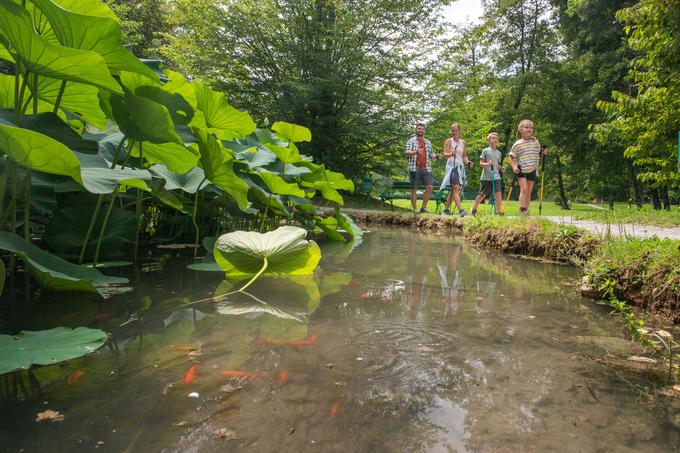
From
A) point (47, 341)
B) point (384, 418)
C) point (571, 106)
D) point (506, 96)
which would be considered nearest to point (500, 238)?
point (384, 418)

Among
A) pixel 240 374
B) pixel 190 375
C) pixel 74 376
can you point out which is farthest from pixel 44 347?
pixel 240 374

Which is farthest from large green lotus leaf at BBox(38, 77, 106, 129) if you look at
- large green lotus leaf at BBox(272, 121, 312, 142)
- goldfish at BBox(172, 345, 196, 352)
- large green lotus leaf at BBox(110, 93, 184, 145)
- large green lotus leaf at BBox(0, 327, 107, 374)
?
large green lotus leaf at BBox(272, 121, 312, 142)

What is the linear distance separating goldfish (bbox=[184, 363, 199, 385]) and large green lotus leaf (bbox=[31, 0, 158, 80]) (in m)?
0.92

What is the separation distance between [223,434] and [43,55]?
106 centimetres

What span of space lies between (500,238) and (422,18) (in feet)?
30.0

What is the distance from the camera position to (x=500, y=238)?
13.1 feet

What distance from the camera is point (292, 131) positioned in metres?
3.96

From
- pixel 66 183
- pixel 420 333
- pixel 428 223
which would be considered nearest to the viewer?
pixel 420 333

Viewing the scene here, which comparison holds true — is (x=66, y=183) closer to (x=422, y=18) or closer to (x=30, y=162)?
(x=30, y=162)

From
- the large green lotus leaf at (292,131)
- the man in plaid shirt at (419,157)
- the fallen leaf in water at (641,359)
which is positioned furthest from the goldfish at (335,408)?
the man in plaid shirt at (419,157)

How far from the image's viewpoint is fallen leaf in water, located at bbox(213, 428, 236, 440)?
84 cm

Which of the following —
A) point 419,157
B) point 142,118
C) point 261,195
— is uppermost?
point 419,157

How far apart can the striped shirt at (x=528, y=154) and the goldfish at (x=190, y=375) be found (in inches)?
206

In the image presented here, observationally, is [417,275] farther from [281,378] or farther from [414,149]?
[414,149]
